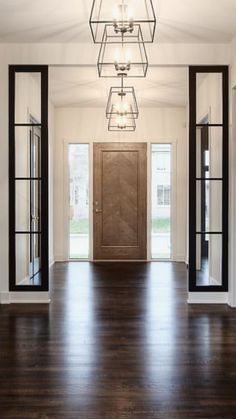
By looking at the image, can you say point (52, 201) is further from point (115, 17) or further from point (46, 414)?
point (46, 414)

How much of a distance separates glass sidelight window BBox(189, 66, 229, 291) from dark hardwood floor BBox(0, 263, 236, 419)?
1.60 feet

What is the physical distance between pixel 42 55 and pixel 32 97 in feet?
1.64

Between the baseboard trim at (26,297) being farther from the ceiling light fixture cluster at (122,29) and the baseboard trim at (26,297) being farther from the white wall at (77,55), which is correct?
the ceiling light fixture cluster at (122,29)

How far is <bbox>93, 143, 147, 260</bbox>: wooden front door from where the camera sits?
368 inches

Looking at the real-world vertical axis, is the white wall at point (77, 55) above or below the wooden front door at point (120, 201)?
→ above

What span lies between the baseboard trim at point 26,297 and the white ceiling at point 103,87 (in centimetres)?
305

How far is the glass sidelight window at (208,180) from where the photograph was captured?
549 cm

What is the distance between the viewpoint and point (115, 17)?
3.44 metres

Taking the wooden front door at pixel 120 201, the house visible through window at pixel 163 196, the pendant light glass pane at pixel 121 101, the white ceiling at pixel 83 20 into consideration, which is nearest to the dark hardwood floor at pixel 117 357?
the pendant light glass pane at pixel 121 101

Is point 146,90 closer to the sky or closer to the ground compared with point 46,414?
closer to the sky

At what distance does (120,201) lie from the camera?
30.9ft

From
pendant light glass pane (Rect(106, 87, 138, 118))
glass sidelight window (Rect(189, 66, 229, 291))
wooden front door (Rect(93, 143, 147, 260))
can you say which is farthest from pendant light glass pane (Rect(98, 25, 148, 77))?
wooden front door (Rect(93, 143, 147, 260))

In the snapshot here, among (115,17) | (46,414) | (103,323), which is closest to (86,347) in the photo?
(103,323)

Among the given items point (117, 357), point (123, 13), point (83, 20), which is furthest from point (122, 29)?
point (117, 357)
